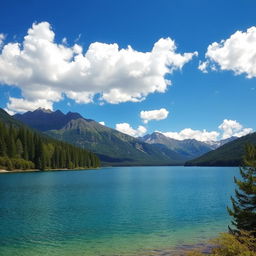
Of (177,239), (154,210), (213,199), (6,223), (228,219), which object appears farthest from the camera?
(213,199)

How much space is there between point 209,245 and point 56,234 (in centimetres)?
2049

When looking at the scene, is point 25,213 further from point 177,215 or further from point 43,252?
point 177,215

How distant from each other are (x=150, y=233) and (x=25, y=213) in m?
26.3

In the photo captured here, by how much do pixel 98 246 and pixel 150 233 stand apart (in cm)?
937

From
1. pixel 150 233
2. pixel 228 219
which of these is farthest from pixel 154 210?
pixel 150 233

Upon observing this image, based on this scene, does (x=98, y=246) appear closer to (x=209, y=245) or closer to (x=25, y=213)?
(x=209, y=245)

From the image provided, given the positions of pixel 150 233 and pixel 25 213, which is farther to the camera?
pixel 25 213

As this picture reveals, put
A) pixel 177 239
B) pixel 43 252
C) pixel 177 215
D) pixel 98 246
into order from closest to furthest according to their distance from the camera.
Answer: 1. pixel 43 252
2. pixel 98 246
3. pixel 177 239
4. pixel 177 215

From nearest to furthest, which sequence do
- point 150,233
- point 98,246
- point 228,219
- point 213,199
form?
point 98,246 < point 150,233 < point 228,219 < point 213,199

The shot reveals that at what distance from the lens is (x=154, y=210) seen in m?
61.5

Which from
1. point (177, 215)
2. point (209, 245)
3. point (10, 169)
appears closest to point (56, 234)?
point (209, 245)

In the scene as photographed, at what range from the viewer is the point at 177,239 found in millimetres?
39094

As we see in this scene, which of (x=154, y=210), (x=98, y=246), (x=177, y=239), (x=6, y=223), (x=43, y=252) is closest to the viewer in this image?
(x=43, y=252)

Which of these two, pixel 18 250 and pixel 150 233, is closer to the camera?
pixel 18 250
